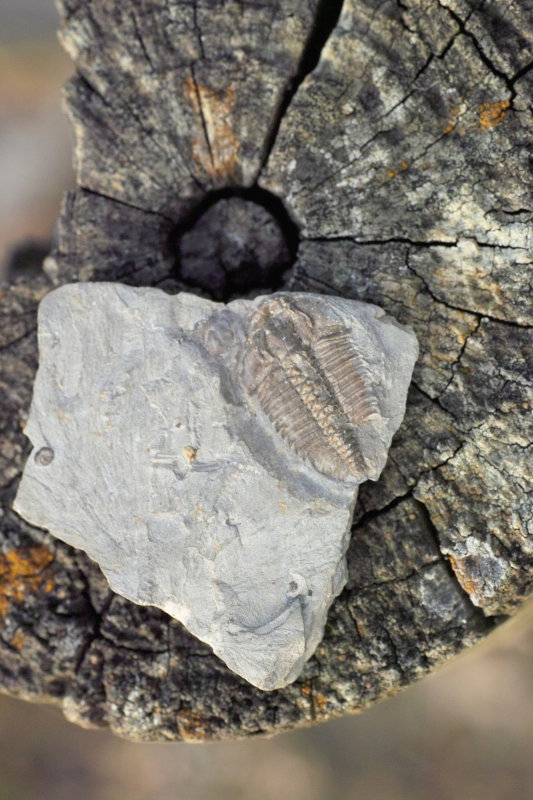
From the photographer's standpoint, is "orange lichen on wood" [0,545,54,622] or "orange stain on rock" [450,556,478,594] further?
"orange lichen on wood" [0,545,54,622]

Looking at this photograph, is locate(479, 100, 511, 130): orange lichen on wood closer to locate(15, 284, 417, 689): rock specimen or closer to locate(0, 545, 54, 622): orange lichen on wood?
locate(15, 284, 417, 689): rock specimen

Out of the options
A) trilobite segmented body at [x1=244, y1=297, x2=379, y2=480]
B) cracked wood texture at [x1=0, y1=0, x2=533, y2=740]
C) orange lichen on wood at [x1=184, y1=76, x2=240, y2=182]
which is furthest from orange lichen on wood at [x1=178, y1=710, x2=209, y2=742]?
orange lichen on wood at [x1=184, y1=76, x2=240, y2=182]

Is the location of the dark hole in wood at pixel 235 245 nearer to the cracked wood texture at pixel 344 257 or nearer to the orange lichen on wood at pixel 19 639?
the cracked wood texture at pixel 344 257

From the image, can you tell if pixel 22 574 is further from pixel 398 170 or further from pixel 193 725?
pixel 398 170

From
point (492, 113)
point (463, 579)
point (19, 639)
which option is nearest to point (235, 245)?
point (492, 113)

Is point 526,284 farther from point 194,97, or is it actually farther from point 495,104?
point 194,97
